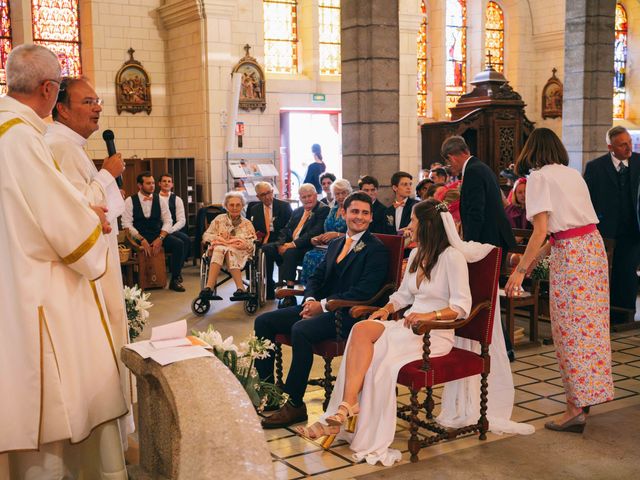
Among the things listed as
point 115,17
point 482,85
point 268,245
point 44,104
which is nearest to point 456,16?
point 482,85

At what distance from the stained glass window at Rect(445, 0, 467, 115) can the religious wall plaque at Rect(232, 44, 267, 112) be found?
211 inches

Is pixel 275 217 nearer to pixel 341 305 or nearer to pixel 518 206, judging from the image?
pixel 518 206

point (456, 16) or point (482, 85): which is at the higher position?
point (456, 16)

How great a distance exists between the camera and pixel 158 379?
2.61m

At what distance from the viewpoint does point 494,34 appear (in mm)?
18156

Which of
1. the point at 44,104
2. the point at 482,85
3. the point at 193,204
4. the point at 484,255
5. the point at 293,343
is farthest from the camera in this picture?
the point at 482,85

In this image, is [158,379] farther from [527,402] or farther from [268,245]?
[268,245]

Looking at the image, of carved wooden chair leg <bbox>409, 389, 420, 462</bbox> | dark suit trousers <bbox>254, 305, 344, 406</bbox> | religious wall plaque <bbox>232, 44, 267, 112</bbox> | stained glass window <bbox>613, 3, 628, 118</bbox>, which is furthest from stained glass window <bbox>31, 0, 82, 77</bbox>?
stained glass window <bbox>613, 3, 628, 118</bbox>

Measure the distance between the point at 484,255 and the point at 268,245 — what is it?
4.21 meters

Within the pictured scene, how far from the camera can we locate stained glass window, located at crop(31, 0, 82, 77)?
508 inches

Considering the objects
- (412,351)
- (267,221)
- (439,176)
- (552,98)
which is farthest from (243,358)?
(552,98)

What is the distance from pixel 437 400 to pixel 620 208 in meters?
2.81

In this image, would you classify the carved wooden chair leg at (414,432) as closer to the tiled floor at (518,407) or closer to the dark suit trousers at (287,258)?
the tiled floor at (518,407)

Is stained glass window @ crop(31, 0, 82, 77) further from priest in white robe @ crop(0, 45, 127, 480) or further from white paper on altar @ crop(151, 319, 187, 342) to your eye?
white paper on altar @ crop(151, 319, 187, 342)
